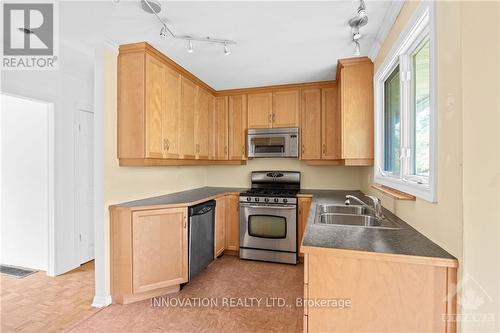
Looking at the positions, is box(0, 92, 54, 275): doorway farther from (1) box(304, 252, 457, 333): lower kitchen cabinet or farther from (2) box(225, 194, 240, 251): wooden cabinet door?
(1) box(304, 252, 457, 333): lower kitchen cabinet

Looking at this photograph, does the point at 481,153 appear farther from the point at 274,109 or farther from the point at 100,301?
the point at 100,301

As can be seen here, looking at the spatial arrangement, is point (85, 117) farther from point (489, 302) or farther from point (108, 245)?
point (489, 302)

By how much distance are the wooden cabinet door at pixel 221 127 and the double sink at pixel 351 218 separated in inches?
71.5

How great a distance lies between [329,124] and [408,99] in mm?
1587

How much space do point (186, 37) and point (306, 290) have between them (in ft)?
6.94

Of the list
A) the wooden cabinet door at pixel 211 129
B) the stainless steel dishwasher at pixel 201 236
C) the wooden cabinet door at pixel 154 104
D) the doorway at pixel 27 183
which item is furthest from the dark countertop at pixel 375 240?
the doorway at pixel 27 183

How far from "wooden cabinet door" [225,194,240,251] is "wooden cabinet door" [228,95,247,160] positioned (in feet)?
2.19

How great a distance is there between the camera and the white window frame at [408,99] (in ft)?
4.04

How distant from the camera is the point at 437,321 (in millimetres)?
1105

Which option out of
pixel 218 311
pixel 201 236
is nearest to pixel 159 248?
pixel 201 236

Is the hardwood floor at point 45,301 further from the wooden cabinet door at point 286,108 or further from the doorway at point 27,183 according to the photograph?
the wooden cabinet door at point 286,108

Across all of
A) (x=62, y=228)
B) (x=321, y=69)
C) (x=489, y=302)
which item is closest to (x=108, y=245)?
(x=62, y=228)

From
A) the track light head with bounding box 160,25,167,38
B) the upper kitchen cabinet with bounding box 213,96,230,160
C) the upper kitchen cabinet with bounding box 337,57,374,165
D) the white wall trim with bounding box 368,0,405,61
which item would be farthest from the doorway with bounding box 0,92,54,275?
the white wall trim with bounding box 368,0,405,61

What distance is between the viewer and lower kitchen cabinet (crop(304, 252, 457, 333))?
1103mm
